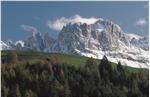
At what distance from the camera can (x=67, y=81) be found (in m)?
42.8

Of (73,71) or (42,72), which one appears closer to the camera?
(42,72)

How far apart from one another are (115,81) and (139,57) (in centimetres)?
15549

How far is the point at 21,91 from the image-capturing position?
3762 cm

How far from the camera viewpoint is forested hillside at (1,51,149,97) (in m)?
36.9

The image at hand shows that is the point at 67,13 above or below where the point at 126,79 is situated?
above

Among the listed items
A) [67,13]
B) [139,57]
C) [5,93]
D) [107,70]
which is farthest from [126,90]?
[139,57]

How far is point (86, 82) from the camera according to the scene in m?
41.7

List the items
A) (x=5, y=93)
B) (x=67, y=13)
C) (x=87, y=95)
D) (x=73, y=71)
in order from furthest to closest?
1. (x=73, y=71)
2. (x=87, y=95)
3. (x=5, y=93)
4. (x=67, y=13)

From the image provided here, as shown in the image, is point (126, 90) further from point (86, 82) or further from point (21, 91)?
point (21, 91)

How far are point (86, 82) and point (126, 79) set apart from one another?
454 centimetres

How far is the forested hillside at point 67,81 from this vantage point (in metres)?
36.9

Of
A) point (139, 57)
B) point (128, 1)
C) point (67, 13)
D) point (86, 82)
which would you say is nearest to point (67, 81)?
point (86, 82)

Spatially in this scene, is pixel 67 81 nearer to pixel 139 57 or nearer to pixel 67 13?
pixel 67 13

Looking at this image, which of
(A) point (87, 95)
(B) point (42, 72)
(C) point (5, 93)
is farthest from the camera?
(B) point (42, 72)
